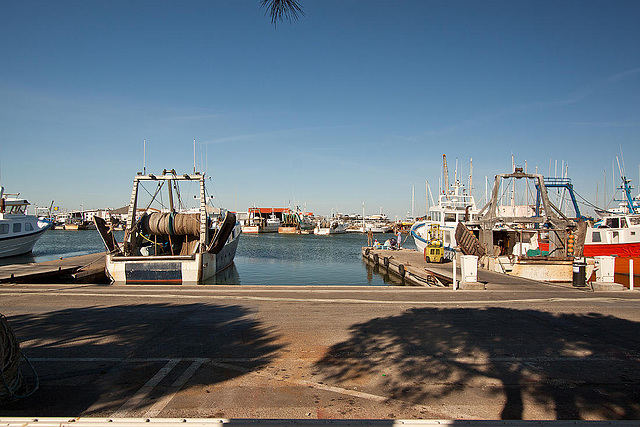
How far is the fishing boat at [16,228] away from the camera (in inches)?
1647

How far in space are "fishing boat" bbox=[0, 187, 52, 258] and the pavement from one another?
1494 inches

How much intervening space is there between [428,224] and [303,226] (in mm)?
104984

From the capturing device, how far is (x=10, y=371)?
499 centimetres

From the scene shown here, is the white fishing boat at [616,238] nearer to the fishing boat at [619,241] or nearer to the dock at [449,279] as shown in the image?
the fishing boat at [619,241]

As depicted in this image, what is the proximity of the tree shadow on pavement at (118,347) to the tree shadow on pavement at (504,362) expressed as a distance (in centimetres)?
187

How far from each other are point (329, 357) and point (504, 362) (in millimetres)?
2762

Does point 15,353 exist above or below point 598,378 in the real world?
above

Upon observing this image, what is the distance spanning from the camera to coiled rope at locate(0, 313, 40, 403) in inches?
191

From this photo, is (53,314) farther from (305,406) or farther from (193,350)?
(305,406)

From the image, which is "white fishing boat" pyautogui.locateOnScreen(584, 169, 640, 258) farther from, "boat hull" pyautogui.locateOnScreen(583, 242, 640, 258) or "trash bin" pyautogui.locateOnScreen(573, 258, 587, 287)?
"trash bin" pyautogui.locateOnScreen(573, 258, 587, 287)

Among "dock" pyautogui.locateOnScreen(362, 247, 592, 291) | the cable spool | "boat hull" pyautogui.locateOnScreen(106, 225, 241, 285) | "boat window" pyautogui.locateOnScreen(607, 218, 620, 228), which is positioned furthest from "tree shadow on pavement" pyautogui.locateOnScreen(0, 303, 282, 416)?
"boat window" pyautogui.locateOnScreen(607, 218, 620, 228)

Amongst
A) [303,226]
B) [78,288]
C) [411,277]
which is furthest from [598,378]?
[303,226]

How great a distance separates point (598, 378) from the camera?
232 inches

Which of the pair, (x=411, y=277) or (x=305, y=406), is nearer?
(x=305, y=406)
